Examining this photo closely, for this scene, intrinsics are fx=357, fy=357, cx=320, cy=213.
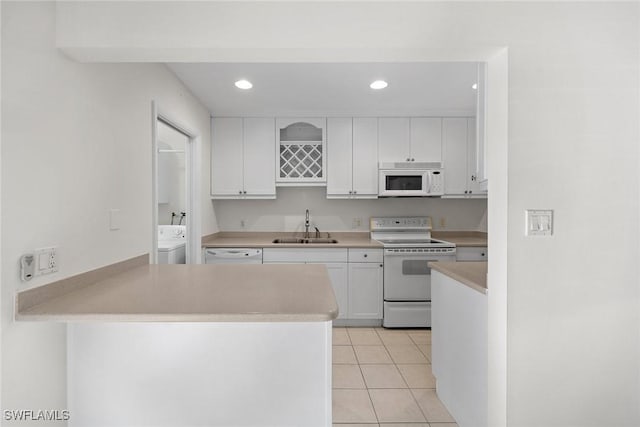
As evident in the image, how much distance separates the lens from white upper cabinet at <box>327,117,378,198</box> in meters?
3.96

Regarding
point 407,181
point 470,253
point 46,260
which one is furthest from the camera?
point 407,181

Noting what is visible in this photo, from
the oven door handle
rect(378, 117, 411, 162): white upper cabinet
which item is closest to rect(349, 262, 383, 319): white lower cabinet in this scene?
the oven door handle

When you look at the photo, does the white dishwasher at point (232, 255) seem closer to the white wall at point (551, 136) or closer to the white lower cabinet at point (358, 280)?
the white lower cabinet at point (358, 280)

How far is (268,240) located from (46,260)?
281 centimetres

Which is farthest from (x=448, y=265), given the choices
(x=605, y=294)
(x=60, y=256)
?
(x=60, y=256)

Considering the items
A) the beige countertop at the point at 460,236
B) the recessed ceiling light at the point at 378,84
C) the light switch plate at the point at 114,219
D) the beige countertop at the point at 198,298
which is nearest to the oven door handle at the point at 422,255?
the beige countertop at the point at 460,236

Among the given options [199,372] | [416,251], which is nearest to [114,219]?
[199,372]

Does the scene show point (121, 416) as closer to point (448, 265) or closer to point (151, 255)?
point (151, 255)

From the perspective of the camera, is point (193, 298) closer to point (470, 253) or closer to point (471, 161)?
point (470, 253)

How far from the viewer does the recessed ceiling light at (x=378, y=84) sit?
3027mm

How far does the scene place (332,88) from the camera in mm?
3201

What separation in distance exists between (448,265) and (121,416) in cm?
189

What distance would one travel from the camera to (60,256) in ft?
4.66

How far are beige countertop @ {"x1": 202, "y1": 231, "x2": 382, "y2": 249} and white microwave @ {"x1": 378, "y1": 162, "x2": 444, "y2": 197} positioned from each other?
0.60m
